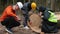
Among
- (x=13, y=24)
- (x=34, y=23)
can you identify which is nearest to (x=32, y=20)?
(x=34, y=23)

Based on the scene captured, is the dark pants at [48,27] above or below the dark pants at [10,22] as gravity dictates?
below

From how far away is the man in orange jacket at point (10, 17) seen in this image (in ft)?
26.4

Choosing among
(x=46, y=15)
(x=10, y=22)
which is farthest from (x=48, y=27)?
(x=10, y=22)

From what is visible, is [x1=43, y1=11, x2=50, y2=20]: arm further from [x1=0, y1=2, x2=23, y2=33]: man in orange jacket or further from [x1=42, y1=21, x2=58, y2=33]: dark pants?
[x1=0, y1=2, x2=23, y2=33]: man in orange jacket

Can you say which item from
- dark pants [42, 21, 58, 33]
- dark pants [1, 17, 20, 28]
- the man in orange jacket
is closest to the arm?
dark pants [42, 21, 58, 33]

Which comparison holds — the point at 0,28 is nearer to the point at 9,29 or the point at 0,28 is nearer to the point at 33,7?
the point at 9,29

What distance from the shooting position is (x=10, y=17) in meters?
8.16

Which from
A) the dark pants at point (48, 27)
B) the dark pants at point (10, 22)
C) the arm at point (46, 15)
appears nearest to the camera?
the arm at point (46, 15)

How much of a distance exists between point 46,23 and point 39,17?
1.97 ft

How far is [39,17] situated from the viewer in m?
8.59

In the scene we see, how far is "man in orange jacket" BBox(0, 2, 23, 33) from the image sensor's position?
8047mm

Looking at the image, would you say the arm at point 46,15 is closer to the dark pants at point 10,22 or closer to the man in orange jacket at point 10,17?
the man in orange jacket at point 10,17

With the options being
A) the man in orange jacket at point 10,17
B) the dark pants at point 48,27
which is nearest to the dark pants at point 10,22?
the man in orange jacket at point 10,17

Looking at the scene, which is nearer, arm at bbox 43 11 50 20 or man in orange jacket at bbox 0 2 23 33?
arm at bbox 43 11 50 20
